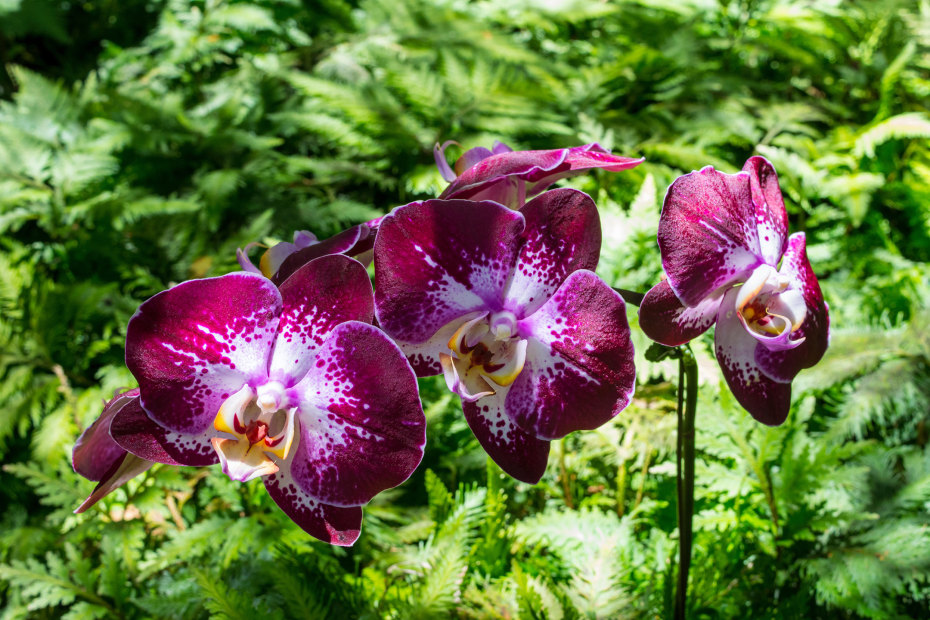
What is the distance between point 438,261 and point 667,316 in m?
0.23

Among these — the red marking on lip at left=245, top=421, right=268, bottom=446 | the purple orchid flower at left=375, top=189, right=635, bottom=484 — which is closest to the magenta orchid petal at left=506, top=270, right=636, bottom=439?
the purple orchid flower at left=375, top=189, right=635, bottom=484

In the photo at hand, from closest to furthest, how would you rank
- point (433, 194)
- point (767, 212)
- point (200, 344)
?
point (200, 344)
point (767, 212)
point (433, 194)

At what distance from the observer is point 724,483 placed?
1.19 m

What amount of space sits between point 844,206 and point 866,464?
45.4 inches

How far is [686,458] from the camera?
2.48ft

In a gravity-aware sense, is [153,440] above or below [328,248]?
below

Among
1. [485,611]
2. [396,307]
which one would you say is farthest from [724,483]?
[396,307]

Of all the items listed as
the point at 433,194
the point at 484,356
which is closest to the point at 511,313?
the point at 484,356

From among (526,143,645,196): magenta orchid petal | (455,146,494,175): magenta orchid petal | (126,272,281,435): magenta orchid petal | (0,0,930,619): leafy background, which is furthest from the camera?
(0,0,930,619): leafy background

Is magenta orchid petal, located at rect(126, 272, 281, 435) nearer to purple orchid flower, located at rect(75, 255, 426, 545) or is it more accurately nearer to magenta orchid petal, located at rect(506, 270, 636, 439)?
purple orchid flower, located at rect(75, 255, 426, 545)

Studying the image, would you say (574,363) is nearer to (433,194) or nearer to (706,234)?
(706,234)

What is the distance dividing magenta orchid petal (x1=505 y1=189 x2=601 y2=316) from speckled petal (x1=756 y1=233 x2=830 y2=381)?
8.7 inches

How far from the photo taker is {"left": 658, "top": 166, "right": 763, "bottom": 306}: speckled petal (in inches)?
22.1

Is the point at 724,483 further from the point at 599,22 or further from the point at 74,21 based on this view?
the point at 74,21
